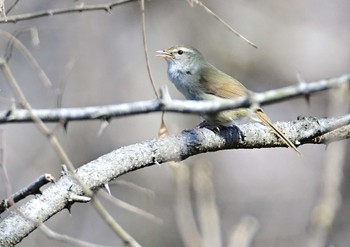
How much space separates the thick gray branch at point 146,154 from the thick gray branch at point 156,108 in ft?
3.00

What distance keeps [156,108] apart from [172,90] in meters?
7.59

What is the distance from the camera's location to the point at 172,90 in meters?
9.59

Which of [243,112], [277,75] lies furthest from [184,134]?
[277,75]

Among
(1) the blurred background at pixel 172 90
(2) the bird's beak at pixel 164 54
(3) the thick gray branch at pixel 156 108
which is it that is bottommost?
(1) the blurred background at pixel 172 90

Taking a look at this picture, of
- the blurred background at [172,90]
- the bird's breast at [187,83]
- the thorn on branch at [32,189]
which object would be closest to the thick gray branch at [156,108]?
the thorn on branch at [32,189]

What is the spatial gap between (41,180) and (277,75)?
7.62m

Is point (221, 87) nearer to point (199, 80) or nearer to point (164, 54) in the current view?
point (199, 80)

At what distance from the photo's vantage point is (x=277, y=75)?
33.6ft

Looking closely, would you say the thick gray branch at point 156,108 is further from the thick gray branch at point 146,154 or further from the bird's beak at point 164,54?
the bird's beak at point 164,54

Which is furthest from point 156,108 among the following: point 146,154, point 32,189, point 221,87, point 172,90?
point 172,90

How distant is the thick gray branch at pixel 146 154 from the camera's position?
119 inches

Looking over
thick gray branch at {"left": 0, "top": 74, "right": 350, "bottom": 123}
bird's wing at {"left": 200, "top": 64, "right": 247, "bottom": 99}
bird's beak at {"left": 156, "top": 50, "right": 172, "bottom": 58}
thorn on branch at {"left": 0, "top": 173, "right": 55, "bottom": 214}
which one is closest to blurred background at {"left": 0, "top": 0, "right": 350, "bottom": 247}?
bird's beak at {"left": 156, "top": 50, "right": 172, "bottom": 58}

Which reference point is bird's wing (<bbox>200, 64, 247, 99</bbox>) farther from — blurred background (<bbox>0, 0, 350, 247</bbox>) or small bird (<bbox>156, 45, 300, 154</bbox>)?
blurred background (<bbox>0, 0, 350, 247</bbox>)

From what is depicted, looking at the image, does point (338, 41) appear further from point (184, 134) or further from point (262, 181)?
point (184, 134)
